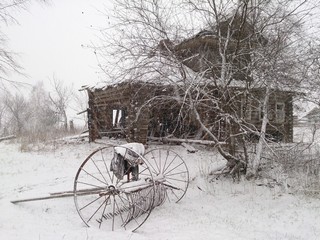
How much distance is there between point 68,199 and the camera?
6.80 metres

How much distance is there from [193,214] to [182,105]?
2571 mm

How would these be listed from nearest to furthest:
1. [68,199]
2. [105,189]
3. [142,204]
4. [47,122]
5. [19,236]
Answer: [19,236] → [105,189] → [142,204] → [68,199] → [47,122]

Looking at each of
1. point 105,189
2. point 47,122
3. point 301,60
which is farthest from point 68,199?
point 47,122

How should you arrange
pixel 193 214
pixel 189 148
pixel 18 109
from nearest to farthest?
pixel 193 214 < pixel 189 148 < pixel 18 109

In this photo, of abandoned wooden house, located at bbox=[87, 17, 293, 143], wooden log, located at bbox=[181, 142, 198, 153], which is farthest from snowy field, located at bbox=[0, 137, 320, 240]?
wooden log, located at bbox=[181, 142, 198, 153]

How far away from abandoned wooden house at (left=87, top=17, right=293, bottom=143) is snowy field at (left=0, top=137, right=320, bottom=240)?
1586 mm

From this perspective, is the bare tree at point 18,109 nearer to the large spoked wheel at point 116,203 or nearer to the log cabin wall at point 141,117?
the log cabin wall at point 141,117

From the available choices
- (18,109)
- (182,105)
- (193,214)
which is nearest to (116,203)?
(193,214)

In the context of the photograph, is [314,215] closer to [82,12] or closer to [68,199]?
[68,199]

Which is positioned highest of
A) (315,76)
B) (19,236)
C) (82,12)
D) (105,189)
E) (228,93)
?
(82,12)

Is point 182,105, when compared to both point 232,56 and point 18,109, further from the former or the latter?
point 18,109

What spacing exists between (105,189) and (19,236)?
1.52 metres

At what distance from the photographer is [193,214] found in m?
6.37

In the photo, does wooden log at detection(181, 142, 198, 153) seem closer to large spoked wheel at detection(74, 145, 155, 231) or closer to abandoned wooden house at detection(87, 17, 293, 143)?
abandoned wooden house at detection(87, 17, 293, 143)
